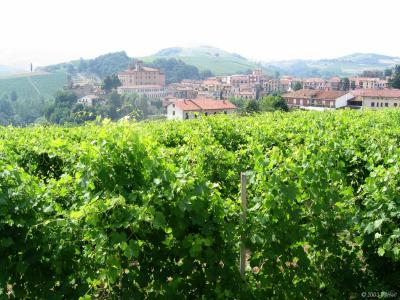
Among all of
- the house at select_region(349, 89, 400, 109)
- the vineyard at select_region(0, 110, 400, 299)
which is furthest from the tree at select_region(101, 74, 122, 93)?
the vineyard at select_region(0, 110, 400, 299)

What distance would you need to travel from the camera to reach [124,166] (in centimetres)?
412

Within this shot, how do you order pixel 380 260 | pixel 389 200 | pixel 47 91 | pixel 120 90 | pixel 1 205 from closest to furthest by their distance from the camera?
pixel 1 205 → pixel 389 200 → pixel 380 260 → pixel 120 90 → pixel 47 91

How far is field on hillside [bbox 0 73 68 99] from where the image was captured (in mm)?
172250

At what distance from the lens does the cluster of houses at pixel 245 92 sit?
81250 mm

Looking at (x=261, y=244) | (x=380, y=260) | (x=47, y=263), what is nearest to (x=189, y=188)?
(x=261, y=244)

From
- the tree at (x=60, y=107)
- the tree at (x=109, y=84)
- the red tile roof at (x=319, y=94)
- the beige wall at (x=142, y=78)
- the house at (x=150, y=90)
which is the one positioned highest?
the beige wall at (x=142, y=78)

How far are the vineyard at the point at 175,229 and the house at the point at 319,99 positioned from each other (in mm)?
81856

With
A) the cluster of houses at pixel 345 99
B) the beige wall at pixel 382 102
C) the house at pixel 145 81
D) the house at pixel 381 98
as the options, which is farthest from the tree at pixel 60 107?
the beige wall at pixel 382 102

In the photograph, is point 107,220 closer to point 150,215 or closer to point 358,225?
point 150,215

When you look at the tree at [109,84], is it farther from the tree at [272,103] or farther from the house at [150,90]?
the tree at [272,103]

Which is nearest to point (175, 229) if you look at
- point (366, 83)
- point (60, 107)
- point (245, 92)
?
point (60, 107)

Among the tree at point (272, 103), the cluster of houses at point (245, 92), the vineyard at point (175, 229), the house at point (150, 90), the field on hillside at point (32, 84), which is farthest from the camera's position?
the field on hillside at point (32, 84)

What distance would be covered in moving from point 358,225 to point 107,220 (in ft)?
9.01

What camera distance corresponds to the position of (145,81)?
183 metres
